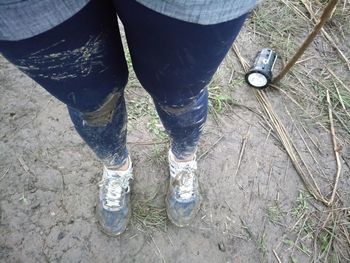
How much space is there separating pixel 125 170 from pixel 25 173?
15.7 inches

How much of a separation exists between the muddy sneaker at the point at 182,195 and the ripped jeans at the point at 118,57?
1.11 ft

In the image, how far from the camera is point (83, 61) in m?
0.53

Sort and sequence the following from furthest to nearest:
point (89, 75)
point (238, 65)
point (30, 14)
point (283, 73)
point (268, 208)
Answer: point (238, 65) < point (283, 73) < point (268, 208) < point (89, 75) < point (30, 14)

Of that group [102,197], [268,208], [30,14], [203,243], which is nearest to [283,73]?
[268,208]

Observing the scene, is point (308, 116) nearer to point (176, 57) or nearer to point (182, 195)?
point (182, 195)

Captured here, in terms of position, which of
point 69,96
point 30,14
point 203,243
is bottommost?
point 203,243

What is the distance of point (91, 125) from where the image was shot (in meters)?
0.75

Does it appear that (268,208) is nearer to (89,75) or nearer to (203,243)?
(203,243)

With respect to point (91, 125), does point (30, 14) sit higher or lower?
higher

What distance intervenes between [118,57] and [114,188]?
55 cm

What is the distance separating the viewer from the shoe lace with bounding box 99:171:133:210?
105 cm

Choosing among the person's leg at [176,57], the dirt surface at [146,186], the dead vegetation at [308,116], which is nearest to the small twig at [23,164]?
the dirt surface at [146,186]

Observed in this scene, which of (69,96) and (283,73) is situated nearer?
(69,96)

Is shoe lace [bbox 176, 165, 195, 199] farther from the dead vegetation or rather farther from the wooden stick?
the wooden stick
